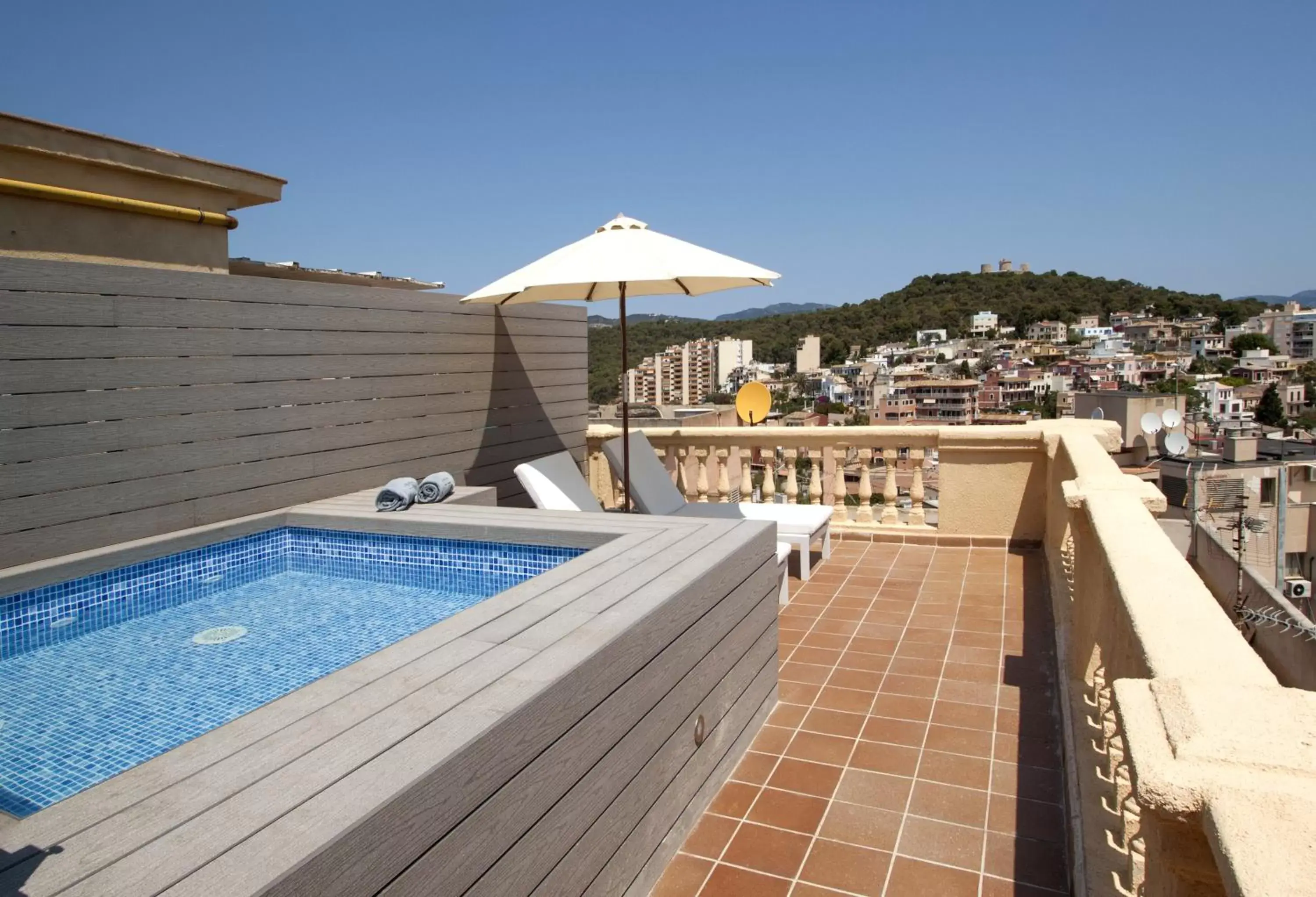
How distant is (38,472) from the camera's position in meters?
3.48

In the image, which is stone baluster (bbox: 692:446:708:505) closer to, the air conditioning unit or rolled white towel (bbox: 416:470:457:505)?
rolled white towel (bbox: 416:470:457:505)

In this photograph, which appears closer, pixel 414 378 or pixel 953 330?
pixel 414 378

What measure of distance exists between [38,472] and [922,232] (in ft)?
314

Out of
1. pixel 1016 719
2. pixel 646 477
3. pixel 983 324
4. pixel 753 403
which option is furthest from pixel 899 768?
pixel 983 324

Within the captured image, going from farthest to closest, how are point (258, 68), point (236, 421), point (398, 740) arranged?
1. point (258, 68)
2. point (236, 421)
3. point (398, 740)

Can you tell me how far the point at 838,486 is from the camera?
262 inches

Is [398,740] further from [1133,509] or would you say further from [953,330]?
[953,330]

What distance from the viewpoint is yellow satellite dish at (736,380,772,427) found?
9086mm

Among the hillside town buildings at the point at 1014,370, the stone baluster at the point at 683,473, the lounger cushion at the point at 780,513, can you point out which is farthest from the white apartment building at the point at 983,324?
the lounger cushion at the point at 780,513

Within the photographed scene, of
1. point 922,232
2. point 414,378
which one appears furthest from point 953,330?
point 414,378

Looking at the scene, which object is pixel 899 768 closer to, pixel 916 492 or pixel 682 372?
pixel 916 492

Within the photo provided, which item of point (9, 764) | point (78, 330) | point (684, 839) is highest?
point (78, 330)

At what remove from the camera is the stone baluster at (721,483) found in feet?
22.9

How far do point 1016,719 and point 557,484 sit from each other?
3.04 metres
